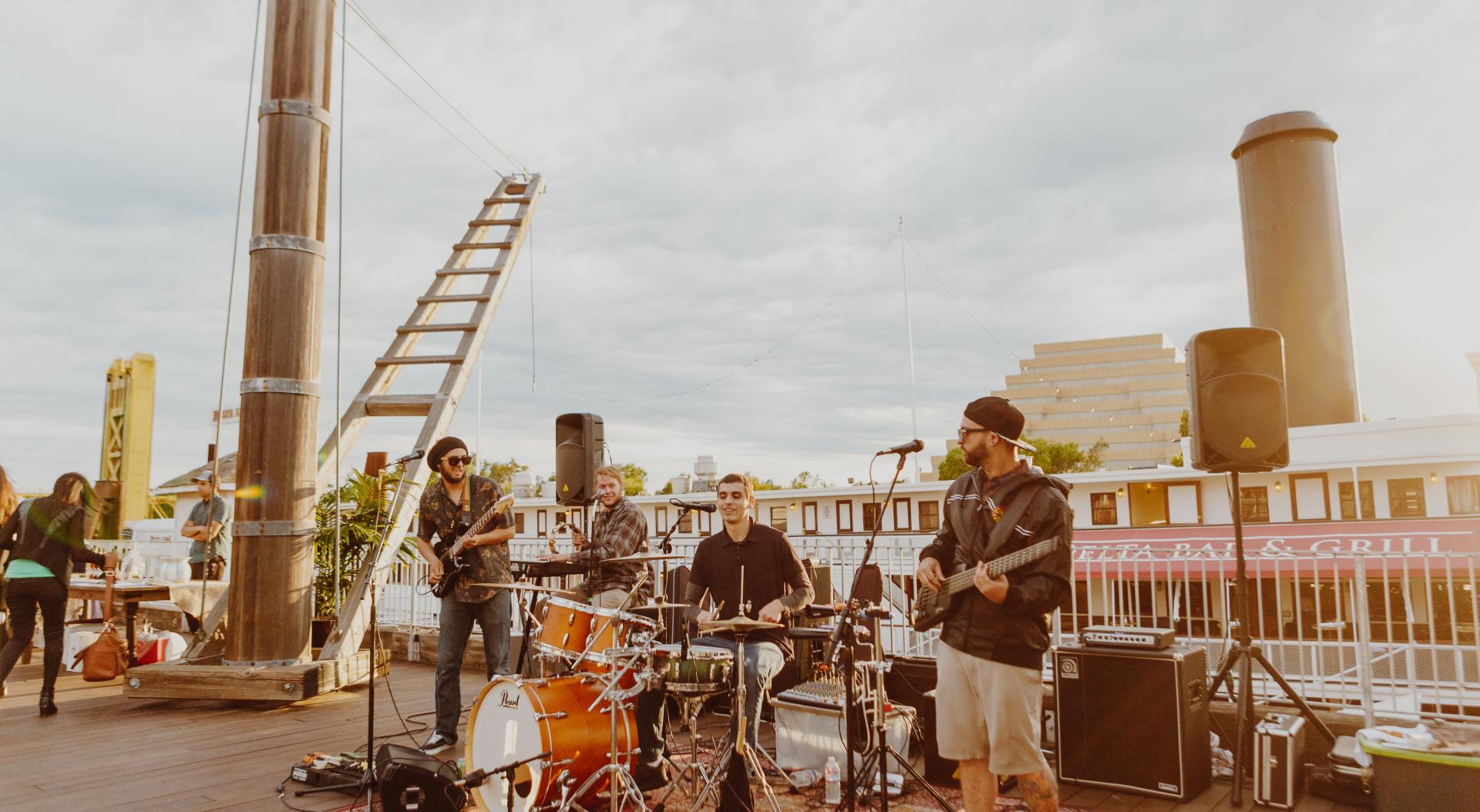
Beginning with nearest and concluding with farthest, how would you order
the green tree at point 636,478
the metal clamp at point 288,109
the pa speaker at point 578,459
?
the pa speaker at point 578,459 → the metal clamp at point 288,109 → the green tree at point 636,478

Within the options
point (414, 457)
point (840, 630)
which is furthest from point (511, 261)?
point (840, 630)

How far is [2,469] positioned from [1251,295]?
19.6 m

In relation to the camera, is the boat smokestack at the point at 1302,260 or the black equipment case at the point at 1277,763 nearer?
the black equipment case at the point at 1277,763

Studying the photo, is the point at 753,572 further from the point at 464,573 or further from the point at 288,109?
the point at 288,109

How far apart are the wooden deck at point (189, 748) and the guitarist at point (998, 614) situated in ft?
3.97

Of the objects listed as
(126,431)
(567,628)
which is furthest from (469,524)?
(126,431)

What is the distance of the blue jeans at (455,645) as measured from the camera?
5457 mm

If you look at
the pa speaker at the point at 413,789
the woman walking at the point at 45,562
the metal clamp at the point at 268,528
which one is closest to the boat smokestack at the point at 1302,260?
the metal clamp at the point at 268,528

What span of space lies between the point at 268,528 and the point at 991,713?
5.64 meters

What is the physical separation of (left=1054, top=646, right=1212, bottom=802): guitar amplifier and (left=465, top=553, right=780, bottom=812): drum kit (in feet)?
6.27

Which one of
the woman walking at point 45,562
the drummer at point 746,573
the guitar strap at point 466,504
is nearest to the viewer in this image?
the drummer at point 746,573

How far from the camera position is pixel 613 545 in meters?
5.64

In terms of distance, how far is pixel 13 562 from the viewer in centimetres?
656

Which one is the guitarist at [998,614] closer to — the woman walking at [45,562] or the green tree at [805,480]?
the woman walking at [45,562]
